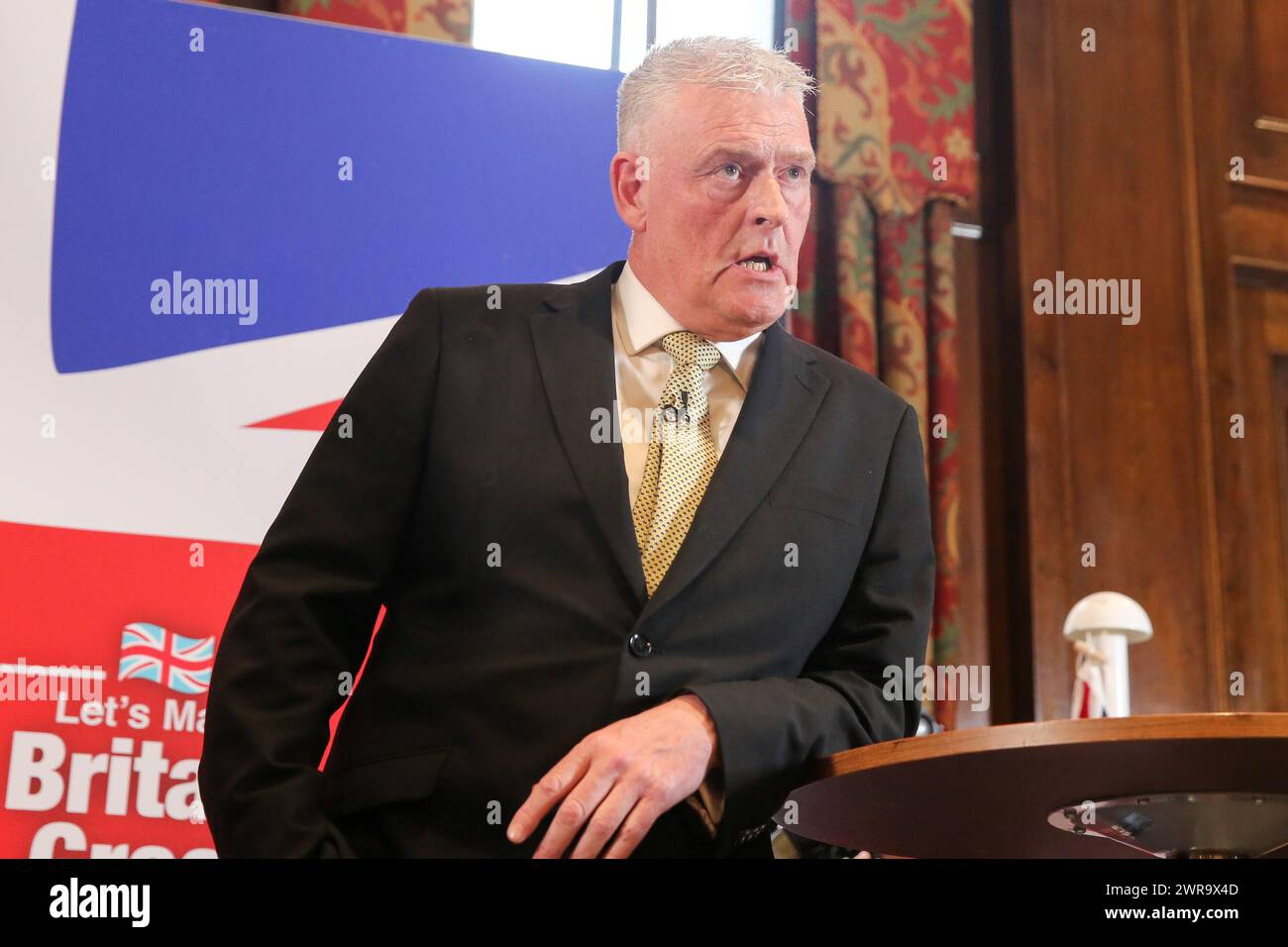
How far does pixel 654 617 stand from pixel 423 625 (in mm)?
262

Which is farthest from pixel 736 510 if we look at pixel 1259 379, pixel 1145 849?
pixel 1259 379

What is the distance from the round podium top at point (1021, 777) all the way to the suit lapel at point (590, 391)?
313 millimetres

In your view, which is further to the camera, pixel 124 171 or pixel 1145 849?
pixel 124 171

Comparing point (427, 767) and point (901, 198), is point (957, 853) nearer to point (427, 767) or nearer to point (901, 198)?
point (427, 767)

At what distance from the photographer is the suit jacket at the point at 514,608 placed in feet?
5.09

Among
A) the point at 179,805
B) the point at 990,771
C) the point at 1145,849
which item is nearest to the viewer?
the point at 990,771

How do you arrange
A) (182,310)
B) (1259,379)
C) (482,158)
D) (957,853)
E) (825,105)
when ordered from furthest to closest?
(1259,379) → (825,105) → (482,158) → (182,310) → (957,853)

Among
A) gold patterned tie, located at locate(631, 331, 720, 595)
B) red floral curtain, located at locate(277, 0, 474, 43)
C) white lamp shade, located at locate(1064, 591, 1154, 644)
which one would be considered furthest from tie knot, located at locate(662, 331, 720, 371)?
red floral curtain, located at locate(277, 0, 474, 43)

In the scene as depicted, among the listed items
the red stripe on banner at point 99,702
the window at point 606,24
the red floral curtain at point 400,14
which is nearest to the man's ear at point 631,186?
the red stripe on banner at point 99,702

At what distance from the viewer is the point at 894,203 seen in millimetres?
4266

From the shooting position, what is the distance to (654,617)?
1.57 meters

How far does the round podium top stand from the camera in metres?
1.23

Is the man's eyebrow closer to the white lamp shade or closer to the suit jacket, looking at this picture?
the suit jacket

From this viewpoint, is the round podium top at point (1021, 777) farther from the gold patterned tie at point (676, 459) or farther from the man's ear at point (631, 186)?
the man's ear at point (631, 186)
